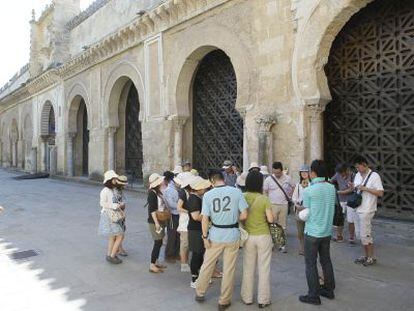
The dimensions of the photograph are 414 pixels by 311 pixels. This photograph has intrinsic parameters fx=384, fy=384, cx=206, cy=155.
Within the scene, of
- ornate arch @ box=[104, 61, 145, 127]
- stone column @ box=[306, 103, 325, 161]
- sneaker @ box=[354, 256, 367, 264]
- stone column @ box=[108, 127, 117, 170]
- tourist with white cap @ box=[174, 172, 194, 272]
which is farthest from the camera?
stone column @ box=[108, 127, 117, 170]

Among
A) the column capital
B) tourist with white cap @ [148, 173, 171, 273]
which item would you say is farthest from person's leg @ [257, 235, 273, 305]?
the column capital

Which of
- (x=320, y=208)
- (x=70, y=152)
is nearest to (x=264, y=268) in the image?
(x=320, y=208)

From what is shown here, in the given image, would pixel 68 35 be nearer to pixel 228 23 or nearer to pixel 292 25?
pixel 228 23

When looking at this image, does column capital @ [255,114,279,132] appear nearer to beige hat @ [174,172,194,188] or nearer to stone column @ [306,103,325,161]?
stone column @ [306,103,325,161]

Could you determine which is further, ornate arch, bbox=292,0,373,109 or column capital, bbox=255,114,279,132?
column capital, bbox=255,114,279,132

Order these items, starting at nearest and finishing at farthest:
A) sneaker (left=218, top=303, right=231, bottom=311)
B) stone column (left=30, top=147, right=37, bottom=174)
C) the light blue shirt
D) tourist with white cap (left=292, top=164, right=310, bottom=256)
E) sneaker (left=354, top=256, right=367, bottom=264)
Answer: sneaker (left=218, top=303, right=231, bottom=311) < sneaker (left=354, top=256, right=367, bottom=264) < the light blue shirt < tourist with white cap (left=292, top=164, right=310, bottom=256) < stone column (left=30, top=147, right=37, bottom=174)

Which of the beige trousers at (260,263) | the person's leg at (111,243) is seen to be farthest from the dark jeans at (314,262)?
the person's leg at (111,243)

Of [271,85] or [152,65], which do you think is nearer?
[271,85]

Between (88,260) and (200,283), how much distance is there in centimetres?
226

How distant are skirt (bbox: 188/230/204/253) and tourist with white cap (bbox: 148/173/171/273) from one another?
82 cm

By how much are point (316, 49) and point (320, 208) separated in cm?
473

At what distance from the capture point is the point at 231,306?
3795 mm

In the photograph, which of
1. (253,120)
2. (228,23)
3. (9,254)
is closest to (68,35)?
(228,23)

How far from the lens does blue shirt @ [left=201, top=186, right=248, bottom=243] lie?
3.72 m
